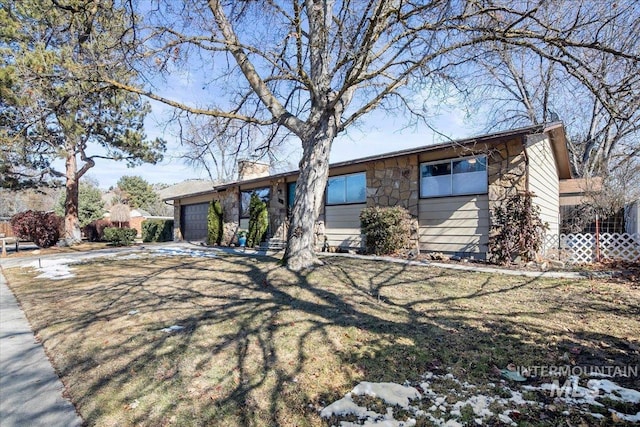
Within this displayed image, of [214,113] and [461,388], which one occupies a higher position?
[214,113]

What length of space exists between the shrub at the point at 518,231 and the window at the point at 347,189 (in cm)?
417

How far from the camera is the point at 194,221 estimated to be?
18672 millimetres

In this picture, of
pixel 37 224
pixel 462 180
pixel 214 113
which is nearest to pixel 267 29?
pixel 214 113

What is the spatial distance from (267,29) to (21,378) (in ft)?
23.3

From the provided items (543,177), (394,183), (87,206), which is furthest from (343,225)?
(87,206)

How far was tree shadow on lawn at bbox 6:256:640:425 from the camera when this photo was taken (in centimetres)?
273

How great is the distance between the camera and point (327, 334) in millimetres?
3826

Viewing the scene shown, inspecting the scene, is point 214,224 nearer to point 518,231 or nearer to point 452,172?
point 452,172

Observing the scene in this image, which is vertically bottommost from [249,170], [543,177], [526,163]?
[543,177]

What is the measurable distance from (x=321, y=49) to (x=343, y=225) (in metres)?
6.35

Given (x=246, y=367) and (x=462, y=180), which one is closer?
(x=246, y=367)

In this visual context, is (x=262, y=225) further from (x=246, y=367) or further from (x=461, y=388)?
(x=461, y=388)

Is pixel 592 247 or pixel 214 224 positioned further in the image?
pixel 214 224

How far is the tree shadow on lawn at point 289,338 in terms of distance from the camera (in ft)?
8.96
